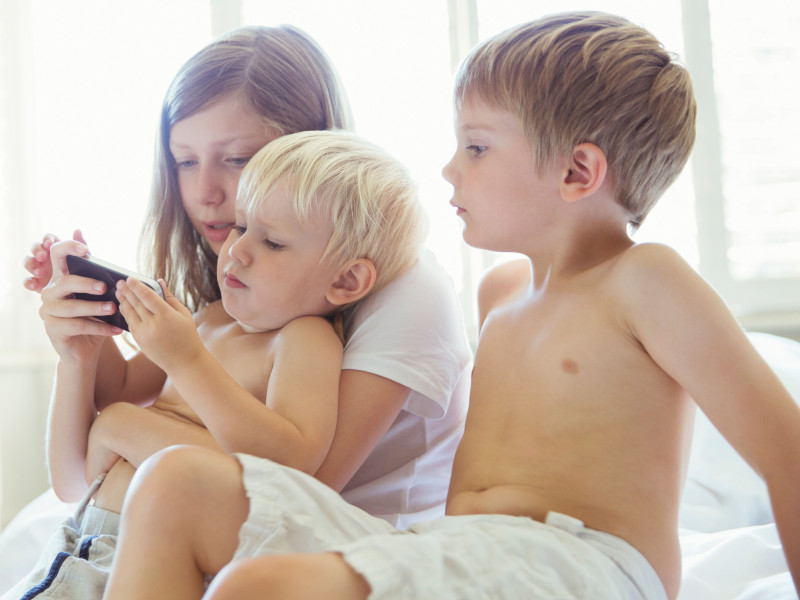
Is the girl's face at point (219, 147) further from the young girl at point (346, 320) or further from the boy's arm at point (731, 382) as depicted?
the boy's arm at point (731, 382)

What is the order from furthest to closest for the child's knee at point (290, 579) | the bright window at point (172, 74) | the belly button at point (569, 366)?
the bright window at point (172, 74) < the belly button at point (569, 366) < the child's knee at point (290, 579)

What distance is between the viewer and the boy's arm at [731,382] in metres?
0.72

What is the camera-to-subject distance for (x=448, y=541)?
665 mm

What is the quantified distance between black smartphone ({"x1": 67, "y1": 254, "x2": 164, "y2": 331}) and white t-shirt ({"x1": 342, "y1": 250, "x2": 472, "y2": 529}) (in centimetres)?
26

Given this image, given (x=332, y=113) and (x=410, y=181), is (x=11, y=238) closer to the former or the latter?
(x=332, y=113)

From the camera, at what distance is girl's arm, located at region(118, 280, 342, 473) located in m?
0.79

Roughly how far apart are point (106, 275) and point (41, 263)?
17cm

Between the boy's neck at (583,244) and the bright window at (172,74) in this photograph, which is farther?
the bright window at (172,74)

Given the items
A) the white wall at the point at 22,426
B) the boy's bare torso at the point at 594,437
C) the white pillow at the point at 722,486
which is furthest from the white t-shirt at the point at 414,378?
the white wall at the point at 22,426

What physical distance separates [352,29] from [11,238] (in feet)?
3.52

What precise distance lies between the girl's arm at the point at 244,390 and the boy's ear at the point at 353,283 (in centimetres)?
9

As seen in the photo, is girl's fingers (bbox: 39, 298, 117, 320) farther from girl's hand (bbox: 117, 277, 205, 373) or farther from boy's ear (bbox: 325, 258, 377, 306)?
boy's ear (bbox: 325, 258, 377, 306)

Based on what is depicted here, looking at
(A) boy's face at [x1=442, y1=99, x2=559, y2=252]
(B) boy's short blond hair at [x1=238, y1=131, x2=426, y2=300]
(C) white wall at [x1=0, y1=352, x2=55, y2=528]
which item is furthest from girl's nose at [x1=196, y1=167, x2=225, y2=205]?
(C) white wall at [x1=0, y1=352, x2=55, y2=528]

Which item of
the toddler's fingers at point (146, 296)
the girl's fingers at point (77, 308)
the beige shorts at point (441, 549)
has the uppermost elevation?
the toddler's fingers at point (146, 296)
